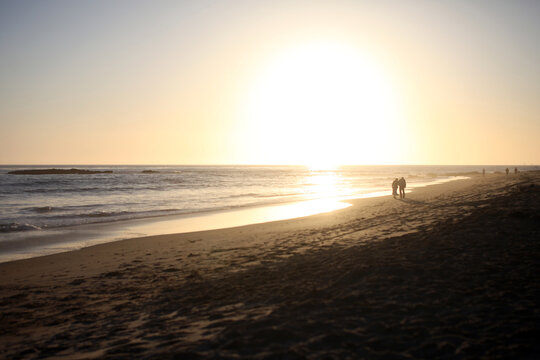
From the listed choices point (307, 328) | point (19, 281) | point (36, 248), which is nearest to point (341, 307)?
point (307, 328)

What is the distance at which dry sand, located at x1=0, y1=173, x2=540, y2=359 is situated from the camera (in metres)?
4.68

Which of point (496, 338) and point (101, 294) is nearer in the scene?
point (496, 338)

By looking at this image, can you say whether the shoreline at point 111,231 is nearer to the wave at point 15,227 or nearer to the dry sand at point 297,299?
the wave at point 15,227

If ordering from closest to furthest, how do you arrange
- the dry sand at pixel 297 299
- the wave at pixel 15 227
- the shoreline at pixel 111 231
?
the dry sand at pixel 297 299 < the shoreline at pixel 111 231 < the wave at pixel 15 227

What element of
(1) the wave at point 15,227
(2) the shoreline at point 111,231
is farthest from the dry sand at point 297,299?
(1) the wave at point 15,227

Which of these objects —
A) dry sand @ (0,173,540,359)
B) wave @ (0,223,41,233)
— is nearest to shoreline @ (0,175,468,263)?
wave @ (0,223,41,233)

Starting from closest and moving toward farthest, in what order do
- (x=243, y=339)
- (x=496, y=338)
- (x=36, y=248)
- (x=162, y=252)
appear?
(x=496, y=338) → (x=243, y=339) → (x=162, y=252) → (x=36, y=248)

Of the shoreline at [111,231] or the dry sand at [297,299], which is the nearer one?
the dry sand at [297,299]

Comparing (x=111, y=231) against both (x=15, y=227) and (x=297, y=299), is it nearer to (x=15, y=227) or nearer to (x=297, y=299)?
(x=15, y=227)

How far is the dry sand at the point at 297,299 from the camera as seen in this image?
4684mm

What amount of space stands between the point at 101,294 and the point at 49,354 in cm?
255

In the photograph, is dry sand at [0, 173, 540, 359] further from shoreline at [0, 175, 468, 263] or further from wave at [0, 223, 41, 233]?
wave at [0, 223, 41, 233]

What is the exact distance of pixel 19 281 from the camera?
28.0ft

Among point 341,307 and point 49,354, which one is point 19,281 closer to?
point 49,354
